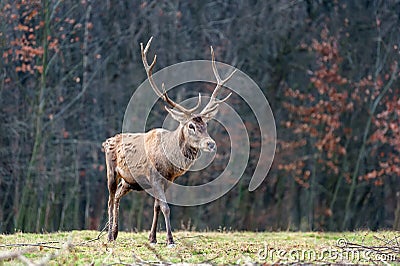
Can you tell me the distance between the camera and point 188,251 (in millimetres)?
11484

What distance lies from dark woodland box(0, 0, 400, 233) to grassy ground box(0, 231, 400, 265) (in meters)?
10.6

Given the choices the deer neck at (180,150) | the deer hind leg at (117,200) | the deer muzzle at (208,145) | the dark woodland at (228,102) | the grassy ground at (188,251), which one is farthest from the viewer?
the dark woodland at (228,102)

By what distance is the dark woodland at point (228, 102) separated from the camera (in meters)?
24.3

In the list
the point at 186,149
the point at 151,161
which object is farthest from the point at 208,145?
the point at 151,161

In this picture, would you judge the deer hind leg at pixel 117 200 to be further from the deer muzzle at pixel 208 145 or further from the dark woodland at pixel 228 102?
the dark woodland at pixel 228 102

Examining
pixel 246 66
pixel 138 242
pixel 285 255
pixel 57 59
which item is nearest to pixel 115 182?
pixel 138 242

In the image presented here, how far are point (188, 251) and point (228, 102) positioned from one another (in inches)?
678

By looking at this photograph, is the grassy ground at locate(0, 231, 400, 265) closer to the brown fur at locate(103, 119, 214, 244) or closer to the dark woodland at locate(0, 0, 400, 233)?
the brown fur at locate(103, 119, 214, 244)

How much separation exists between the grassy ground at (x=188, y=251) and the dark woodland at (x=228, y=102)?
10.6 meters

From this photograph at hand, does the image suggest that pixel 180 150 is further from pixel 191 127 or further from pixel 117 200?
pixel 117 200

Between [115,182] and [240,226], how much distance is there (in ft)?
49.0

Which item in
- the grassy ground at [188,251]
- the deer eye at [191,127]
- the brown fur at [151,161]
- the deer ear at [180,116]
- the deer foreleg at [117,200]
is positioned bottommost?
the grassy ground at [188,251]

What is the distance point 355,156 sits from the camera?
94.7 feet

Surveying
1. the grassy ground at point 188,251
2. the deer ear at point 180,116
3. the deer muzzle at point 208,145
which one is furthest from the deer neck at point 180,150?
the grassy ground at point 188,251
